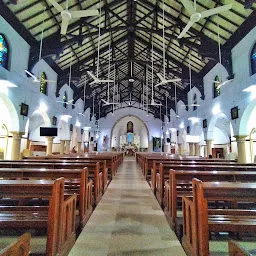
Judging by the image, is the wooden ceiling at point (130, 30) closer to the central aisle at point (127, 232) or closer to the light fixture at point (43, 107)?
the light fixture at point (43, 107)

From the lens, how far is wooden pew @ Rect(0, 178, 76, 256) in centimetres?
146

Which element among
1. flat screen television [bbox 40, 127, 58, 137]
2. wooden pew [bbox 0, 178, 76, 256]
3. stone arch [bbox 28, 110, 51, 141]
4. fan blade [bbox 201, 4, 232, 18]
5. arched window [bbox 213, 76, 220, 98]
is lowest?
wooden pew [bbox 0, 178, 76, 256]

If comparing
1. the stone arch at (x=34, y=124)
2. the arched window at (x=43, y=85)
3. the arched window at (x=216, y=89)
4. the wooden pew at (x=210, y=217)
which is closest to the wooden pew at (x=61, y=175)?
the wooden pew at (x=210, y=217)

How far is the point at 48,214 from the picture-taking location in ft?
4.99

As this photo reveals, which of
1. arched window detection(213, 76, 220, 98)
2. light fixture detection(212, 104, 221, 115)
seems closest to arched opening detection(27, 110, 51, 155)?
light fixture detection(212, 104, 221, 115)

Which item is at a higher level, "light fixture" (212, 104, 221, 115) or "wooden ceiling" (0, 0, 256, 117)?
"wooden ceiling" (0, 0, 256, 117)

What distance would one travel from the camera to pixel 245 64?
7.00m

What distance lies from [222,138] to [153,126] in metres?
11.5

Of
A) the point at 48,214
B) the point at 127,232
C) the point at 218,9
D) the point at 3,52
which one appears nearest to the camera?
the point at 48,214

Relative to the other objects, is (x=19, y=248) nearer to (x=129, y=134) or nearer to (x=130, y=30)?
(x=130, y=30)

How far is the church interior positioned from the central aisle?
2 centimetres

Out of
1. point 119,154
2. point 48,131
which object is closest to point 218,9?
point 119,154

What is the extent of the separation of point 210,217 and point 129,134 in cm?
2159

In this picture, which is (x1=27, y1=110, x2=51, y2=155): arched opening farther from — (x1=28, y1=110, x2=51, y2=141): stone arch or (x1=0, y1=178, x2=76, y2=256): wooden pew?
(x1=0, y1=178, x2=76, y2=256): wooden pew
